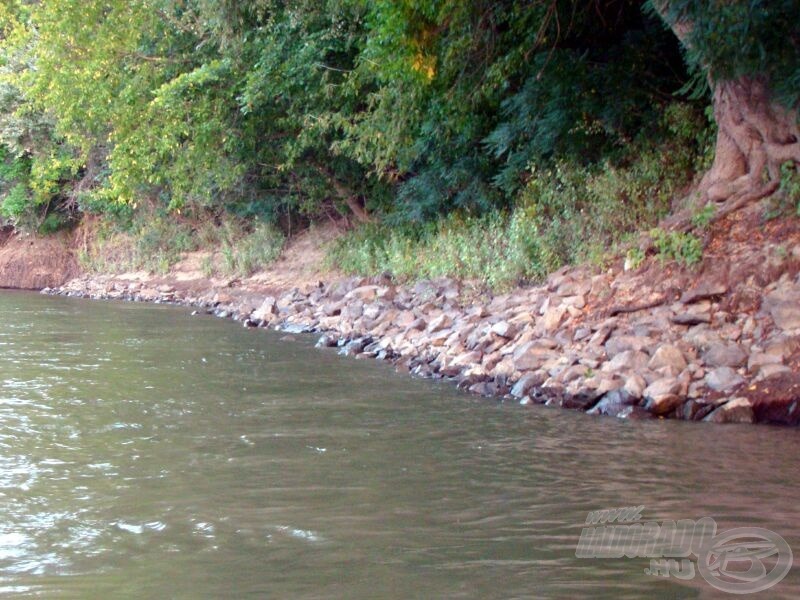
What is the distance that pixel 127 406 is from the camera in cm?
937

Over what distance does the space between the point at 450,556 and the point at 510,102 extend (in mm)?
11035

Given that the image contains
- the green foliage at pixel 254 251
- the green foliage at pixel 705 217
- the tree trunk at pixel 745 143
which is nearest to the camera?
the tree trunk at pixel 745 143

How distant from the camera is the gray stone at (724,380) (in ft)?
28.5

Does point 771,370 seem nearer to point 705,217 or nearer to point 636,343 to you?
point 636,343

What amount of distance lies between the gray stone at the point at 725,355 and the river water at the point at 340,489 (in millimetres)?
1053

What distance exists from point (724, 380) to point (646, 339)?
46.1 inches

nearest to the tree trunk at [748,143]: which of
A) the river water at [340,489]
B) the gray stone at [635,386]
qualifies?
the gray stone at [635,386]

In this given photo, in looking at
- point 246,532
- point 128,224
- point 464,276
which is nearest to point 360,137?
point 464,276

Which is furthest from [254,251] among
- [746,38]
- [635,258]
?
[746,38]

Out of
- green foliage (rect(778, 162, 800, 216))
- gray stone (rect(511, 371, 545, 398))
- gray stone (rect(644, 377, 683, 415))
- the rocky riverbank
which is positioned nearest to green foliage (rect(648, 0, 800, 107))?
green foliage (rect(778, 162, 800, 216))

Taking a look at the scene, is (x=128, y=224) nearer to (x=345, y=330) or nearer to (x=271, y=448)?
(x=345, y=330)

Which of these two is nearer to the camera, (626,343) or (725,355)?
(725,355)

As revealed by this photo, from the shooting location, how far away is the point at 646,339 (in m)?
9.77

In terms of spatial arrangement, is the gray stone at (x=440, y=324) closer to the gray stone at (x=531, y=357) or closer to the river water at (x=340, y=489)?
the river water at (x=340, y=489)
